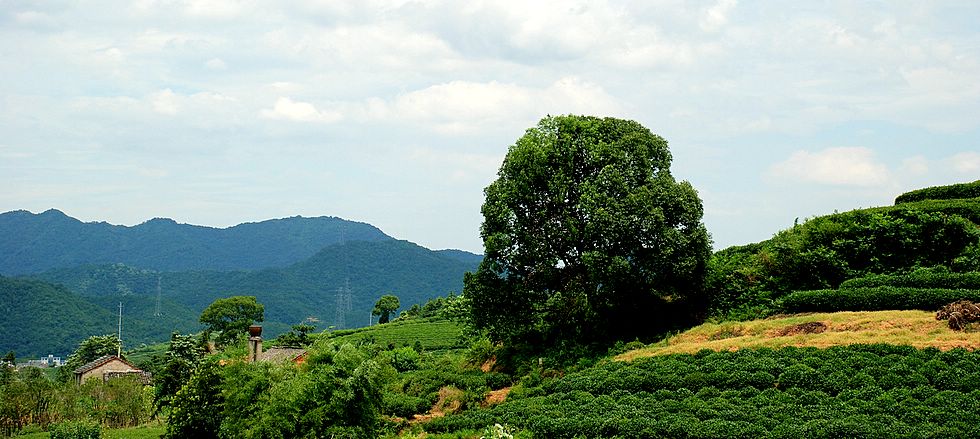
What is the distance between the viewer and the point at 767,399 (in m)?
20.4

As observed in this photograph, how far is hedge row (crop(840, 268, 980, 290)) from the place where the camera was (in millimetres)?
24848

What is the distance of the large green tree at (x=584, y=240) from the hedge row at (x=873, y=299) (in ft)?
11.2

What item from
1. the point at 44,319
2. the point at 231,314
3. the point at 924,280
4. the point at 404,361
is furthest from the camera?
the point at 44,319

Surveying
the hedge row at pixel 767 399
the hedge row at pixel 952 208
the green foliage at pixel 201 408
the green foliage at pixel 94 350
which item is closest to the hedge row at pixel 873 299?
the hedge row at pixel 767 399

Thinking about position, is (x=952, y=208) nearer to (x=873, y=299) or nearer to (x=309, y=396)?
(x=873, y=299)

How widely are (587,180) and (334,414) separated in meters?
12.9

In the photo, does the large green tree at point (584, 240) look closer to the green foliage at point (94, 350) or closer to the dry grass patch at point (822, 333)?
the dry grass patch at point (822, 333)

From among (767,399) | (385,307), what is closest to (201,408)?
(767,399)

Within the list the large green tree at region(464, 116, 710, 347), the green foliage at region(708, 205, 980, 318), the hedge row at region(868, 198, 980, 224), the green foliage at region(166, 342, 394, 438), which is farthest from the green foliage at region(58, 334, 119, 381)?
the hedge row at region(868, 198, 980, 224)

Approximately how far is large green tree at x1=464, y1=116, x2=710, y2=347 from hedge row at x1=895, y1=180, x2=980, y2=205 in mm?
12520

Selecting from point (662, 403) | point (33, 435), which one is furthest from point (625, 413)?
point (33, 435)

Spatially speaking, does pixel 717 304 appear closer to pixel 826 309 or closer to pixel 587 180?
pixel 826 309

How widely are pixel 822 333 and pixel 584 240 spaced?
26.4 ft

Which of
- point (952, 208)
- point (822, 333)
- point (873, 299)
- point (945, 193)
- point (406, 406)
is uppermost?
point (945, 193)
